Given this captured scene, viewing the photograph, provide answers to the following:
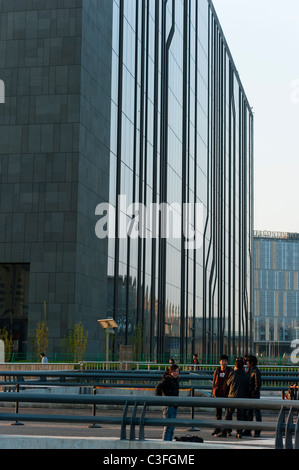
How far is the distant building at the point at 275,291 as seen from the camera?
19250 cm

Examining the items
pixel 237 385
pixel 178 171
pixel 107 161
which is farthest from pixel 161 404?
pixel 178 171

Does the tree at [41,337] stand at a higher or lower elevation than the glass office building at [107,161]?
lower

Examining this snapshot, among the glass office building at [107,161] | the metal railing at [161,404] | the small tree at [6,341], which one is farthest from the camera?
the glass office building at [107,161]

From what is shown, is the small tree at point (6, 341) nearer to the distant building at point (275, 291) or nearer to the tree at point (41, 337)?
the tree at point (41, 337)

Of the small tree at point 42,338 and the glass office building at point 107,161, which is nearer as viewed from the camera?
the small tree at point 42,338

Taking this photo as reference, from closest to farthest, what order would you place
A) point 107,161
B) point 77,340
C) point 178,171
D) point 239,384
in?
point 239,384
point 77,340
point 107,161
point 178,171

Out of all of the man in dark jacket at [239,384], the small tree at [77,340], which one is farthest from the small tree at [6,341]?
the man in dark jacket at [239,384]

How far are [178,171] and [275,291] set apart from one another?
130m

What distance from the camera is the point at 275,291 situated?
194 meters

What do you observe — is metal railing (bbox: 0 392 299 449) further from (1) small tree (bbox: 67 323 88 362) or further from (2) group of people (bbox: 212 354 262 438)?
(1) small tree (bbox: 67 323 88 362)

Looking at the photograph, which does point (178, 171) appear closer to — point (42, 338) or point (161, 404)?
point (42, 338)

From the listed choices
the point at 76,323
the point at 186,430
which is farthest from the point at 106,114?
the point at 186,430

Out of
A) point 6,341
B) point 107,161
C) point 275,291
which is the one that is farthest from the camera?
point 275,291

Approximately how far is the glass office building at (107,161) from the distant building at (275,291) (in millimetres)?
118717
